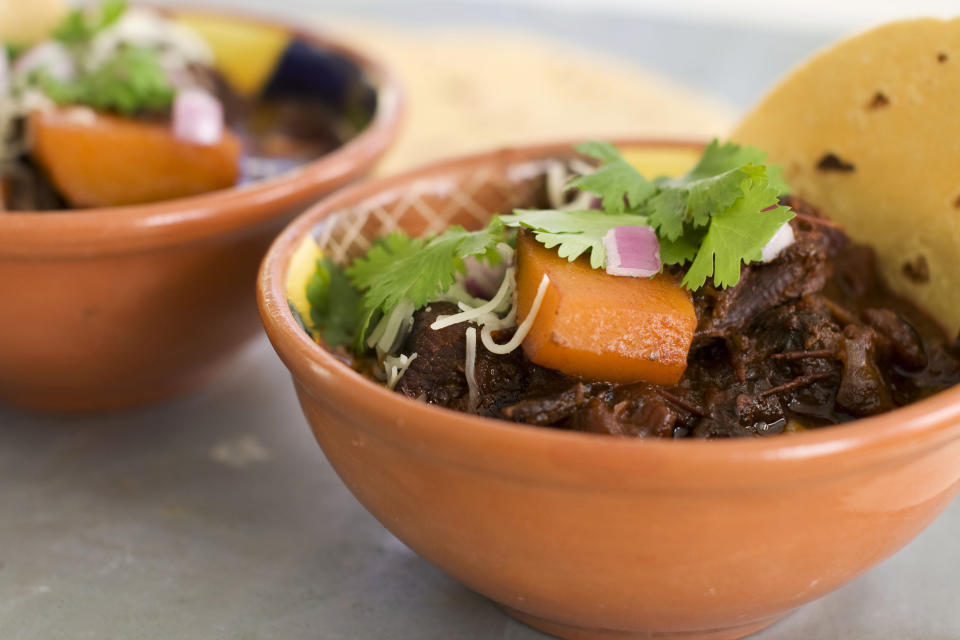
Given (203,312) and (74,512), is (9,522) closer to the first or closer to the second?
(74,512)

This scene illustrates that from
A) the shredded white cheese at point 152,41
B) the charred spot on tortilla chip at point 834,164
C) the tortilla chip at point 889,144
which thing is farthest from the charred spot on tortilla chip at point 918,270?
the shredded white cheese at point 152,41

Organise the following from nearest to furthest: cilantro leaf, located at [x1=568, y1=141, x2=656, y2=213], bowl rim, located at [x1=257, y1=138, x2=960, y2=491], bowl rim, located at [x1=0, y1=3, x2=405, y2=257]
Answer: bowl rim, located at [x1=257, y1=138, x2=960, y2=491] < cilantro leaf, located at [x1=568, y1=141, x2=656, y2=213] < bowl rim, located at [x1=0, y1=3, x2=405, y2=257]

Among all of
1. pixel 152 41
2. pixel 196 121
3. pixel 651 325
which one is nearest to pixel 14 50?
pixel 152 41

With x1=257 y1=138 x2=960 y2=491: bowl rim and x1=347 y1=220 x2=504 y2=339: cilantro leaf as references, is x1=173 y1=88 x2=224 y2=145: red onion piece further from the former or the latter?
x1=257 y1=138 x2=960 y2=491: bowl rim

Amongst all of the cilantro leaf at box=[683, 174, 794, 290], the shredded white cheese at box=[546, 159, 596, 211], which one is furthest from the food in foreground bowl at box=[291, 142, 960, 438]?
the shredded white cheese at box=[546, 159, 596, 211]

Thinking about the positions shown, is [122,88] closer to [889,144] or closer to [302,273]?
[302,273]

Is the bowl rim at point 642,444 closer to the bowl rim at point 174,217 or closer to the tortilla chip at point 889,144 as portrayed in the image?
the tortilla chip at point 889,144
